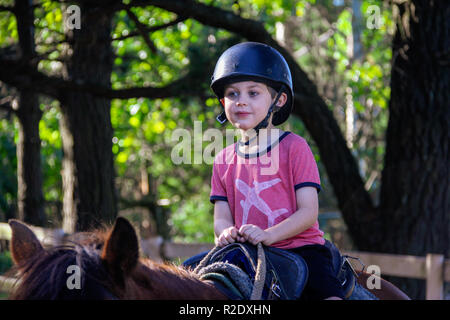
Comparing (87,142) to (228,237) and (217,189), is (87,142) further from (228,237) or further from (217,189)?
(228,237)

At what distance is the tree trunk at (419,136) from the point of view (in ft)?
19.9

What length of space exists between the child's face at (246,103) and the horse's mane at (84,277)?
1099 millimetres

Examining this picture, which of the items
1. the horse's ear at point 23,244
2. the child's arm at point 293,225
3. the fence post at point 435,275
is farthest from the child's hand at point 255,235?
the fence post at point 435,275

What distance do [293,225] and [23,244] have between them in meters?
1.19

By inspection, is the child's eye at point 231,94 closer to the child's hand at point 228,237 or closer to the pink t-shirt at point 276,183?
the pink t-shirt at point 276,183

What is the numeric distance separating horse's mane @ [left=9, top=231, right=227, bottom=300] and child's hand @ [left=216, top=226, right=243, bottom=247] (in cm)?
60

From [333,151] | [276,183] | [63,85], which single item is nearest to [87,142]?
[63,85]

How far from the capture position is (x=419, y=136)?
20.1ft

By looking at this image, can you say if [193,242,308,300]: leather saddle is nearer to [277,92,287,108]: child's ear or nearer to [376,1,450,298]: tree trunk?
[277,92,287,108]: child's ear
